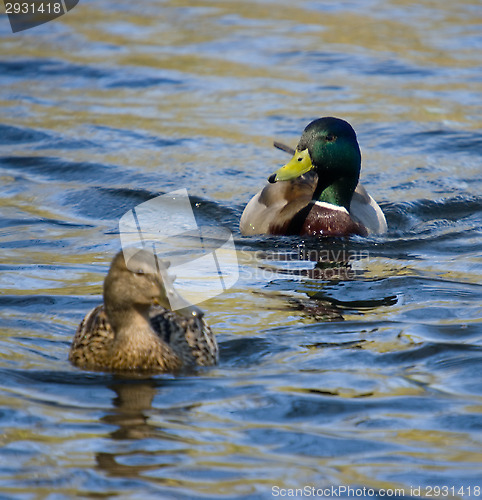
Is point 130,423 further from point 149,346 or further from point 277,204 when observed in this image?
point 277,204

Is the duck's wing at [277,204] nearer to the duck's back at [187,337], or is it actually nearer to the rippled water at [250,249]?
the rippled water at [250,249]

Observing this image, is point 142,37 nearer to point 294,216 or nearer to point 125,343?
point 294,216

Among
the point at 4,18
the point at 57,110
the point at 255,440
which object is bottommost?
the point at 255,440

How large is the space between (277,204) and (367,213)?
852 millimetres

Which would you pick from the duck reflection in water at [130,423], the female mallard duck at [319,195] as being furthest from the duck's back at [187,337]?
the female mallard duck at [319,195]

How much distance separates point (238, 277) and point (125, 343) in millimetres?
2261

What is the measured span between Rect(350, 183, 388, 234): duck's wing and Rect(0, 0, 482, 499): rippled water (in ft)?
0.61

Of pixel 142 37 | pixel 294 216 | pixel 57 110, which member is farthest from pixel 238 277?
pixel 142 37

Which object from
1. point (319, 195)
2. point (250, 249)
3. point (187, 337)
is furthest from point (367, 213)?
point (187, 337)

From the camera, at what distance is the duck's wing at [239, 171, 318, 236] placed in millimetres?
9297

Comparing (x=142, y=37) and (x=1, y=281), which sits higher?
(x=142, y=37)

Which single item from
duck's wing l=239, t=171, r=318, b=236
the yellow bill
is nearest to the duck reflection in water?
the yellow bill

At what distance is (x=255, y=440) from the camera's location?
4.95m

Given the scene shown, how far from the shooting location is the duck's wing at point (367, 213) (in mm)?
9461
